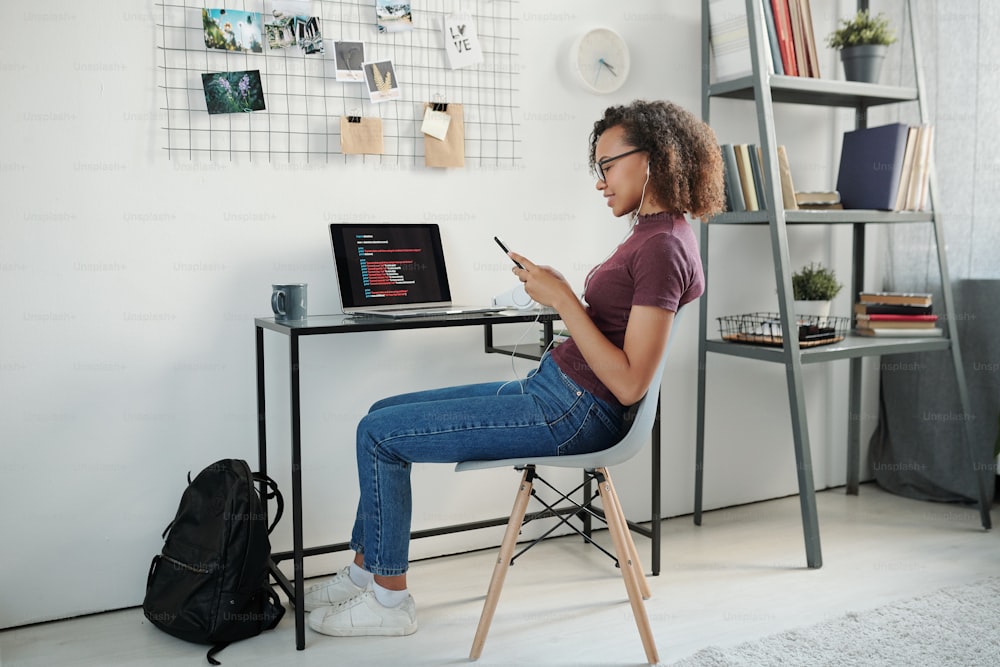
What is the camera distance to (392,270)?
2293 mm

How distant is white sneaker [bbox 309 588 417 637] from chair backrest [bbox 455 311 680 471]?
0.42 meters

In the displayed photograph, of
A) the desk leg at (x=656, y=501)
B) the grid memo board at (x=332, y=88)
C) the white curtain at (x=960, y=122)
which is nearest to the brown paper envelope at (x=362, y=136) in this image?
the grid memo board at (x=332, y=88)

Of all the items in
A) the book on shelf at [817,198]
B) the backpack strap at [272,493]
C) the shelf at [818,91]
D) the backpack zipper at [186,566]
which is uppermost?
the shelf at [818,91]

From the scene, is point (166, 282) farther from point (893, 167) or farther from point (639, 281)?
point (893, 167)

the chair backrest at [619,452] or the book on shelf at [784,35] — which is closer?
the chair backrest at [619,452]

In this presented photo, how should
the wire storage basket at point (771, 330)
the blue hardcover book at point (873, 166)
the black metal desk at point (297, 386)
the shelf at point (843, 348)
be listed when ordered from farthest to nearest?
the blue hardcover book at point (873, 166)
the wire storage basket at point (771, 330)
the shelf at point (843, 348)
the black metal desk at point (297, 386)

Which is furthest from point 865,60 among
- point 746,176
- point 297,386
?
point 297,386

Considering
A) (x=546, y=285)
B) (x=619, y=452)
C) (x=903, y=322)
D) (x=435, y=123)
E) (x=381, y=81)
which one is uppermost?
(x=381, y=81)

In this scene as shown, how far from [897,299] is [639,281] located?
62.1 inches

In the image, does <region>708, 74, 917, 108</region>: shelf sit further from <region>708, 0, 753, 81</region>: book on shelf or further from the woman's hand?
the woman's hand

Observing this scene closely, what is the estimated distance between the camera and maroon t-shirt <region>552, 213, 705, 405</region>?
1668 millimetres

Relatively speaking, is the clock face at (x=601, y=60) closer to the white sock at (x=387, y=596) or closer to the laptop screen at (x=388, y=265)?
the laptop screen at (x=388, y=265)

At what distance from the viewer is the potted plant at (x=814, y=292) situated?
279 cm

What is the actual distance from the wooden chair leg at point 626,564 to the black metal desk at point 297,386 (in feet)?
1.55
